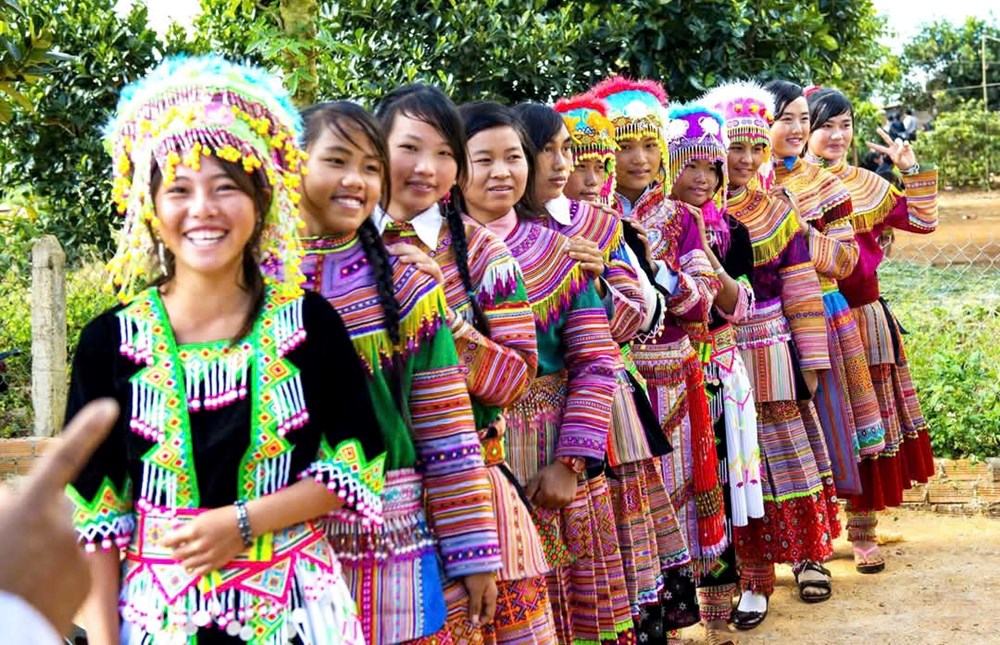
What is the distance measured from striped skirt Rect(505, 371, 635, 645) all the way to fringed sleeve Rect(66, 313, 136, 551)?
1.46 m

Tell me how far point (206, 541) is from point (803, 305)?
3797 mm

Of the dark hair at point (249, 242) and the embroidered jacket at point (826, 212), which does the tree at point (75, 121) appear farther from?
the dark hair at point (249, 242)

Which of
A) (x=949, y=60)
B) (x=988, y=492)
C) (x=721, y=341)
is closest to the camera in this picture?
(x=721, y=341)

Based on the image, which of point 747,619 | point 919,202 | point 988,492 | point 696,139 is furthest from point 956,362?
point 696,139

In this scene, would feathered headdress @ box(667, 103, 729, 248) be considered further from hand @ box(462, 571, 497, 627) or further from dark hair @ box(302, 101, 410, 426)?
hand @ box(462, 571, 497, 627)

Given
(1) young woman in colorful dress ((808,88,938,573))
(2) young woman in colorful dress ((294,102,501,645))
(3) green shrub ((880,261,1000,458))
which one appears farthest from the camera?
(3) green shrub ((880,261,1000,458))

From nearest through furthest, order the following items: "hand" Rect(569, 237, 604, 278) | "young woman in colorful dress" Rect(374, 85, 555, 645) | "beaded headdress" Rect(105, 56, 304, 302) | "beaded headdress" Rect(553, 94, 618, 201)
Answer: "beaded headdress" Rect(105, 56, 304, 302), "young woman in colorful dress" Rect(374, 85, 555, 645), "hand" Rect(569, 237, 604, 278), "beaded headdress" Rect(553, 94, 618, 201)

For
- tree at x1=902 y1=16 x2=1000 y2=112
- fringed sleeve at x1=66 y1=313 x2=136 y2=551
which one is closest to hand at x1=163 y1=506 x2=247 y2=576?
fringed sleeve at x1=66 y1=313 x2=136 y2=551

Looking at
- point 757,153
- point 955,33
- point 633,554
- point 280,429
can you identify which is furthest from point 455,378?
point 955,33

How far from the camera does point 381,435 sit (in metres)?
2.53

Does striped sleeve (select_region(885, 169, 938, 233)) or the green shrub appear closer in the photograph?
striped sleeve (select_region(885, 169, 938, 233))

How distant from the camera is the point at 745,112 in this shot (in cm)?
536

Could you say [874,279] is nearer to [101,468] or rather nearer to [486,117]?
[486,117]

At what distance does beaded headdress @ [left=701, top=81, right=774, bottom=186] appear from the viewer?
210 inches
